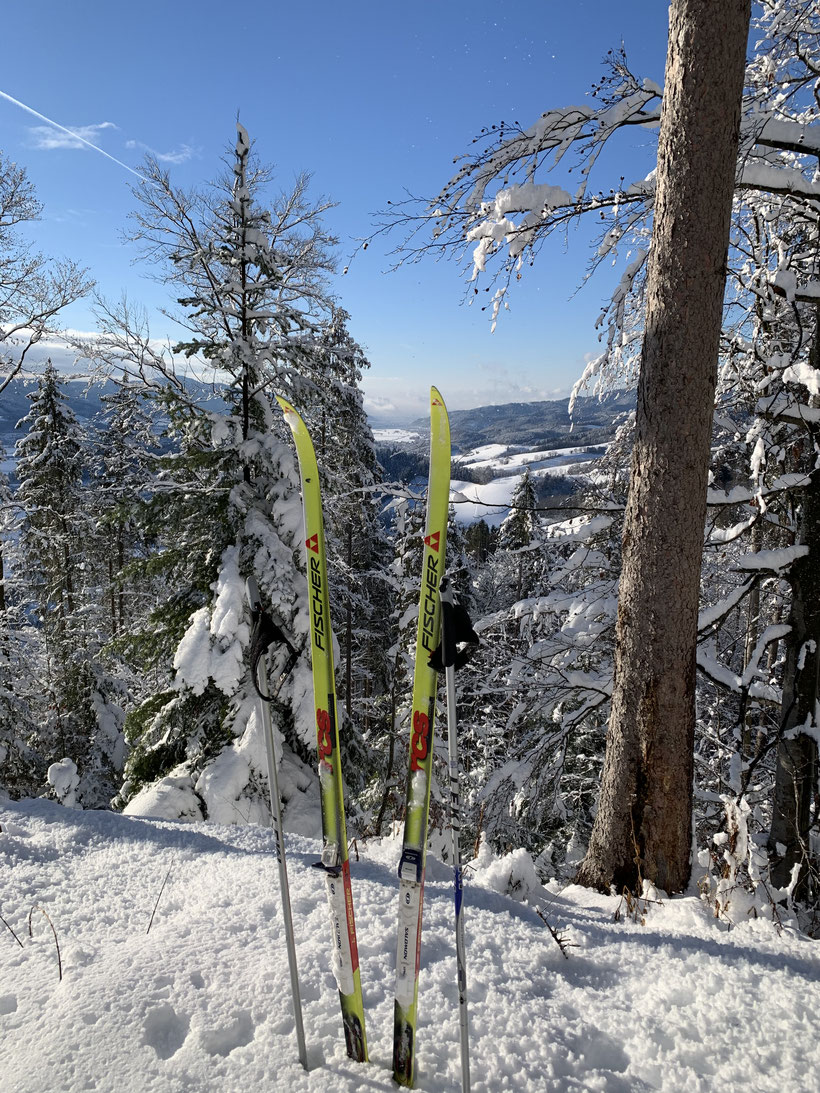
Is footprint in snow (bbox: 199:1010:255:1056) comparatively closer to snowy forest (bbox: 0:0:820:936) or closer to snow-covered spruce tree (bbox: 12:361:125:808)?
snowy forest (bbox: 0:0:820:936)

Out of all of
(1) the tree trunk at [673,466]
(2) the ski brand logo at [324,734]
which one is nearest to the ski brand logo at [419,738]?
(2) the ski brand logo at [324,734]

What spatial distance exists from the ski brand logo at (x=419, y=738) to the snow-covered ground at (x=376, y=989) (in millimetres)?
1133

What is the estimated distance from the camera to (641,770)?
3.86 meters

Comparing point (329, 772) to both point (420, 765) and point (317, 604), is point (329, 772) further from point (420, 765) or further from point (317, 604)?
point (317, 604)

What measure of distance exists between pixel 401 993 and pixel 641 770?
91.0 inches

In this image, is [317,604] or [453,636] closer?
[453,636]

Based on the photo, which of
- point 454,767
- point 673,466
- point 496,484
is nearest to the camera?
point 454,767

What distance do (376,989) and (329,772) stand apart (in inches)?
42.7

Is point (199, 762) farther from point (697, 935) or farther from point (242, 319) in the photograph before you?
point (697, 935)

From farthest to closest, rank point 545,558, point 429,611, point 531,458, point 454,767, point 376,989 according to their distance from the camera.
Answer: point 531,458
point 545,558
point 376,989
point 429,611
point 454,767

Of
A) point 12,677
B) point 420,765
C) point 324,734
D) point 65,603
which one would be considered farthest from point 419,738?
point 65,603

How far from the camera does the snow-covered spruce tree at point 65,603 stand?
1872 centimetres

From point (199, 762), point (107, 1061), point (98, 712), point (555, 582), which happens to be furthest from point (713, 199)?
point (98, 712)

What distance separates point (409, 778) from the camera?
236 centimetres
